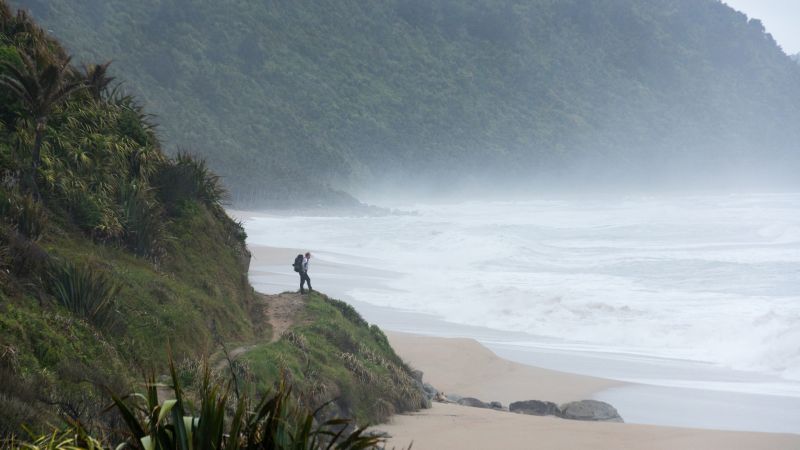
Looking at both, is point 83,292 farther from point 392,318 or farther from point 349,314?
point 392,318

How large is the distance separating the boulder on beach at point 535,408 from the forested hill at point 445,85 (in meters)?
59.3

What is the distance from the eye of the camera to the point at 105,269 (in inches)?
411

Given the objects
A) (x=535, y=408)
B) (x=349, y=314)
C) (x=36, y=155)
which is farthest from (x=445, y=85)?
(x=36, y=155)

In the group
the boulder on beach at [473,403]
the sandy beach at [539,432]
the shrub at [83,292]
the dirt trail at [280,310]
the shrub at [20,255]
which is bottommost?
the sandy beach at [539,432]

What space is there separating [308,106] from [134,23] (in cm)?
2078

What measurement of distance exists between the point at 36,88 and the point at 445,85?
116m

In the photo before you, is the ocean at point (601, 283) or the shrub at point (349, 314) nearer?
the shrub at point (349, 314)

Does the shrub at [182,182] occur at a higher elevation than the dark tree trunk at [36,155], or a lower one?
higher

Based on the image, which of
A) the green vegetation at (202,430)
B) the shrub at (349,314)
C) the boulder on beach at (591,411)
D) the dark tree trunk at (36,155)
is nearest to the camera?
the green vegetation at (202,430)

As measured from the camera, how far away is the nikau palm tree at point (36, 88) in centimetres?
1092

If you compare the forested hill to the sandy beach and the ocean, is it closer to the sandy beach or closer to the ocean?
the ocean

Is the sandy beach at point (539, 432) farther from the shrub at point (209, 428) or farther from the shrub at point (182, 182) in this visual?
the shrub at point (209, 428)

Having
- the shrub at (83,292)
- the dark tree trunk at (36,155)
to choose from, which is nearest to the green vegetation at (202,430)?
the shrub at (83,292)

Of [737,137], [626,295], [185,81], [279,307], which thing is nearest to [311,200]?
[185,81]
